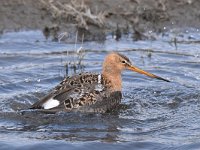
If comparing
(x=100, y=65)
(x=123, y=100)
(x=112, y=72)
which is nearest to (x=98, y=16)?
(x=100, y=65)

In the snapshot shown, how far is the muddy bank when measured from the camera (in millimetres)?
13055

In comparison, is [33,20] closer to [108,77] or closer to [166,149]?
[108,77]

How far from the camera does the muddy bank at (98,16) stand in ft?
42.8

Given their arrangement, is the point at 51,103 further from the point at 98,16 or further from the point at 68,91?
the point at 98,16

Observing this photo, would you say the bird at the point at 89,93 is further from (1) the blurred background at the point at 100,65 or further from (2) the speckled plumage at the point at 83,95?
(1) the blurred background at the point at 100,65

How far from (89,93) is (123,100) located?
2.99 feet

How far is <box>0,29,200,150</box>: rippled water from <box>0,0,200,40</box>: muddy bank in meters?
0.27

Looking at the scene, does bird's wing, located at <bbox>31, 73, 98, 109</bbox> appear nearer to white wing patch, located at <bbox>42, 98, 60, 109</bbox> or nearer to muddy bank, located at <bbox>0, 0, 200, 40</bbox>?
white wing patch, located at <bbox>42, 98, 60, 109</bbox>

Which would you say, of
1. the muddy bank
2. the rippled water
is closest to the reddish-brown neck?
the rippled water

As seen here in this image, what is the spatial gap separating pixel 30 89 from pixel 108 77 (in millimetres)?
1282

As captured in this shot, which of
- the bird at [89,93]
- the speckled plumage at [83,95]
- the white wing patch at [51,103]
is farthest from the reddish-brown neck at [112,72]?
the white wing patch at [51,103]

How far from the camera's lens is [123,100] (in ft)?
34.4

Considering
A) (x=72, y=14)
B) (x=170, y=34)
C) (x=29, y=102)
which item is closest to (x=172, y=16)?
(x=170, y=34)

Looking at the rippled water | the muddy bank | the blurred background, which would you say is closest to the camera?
the rippled water
